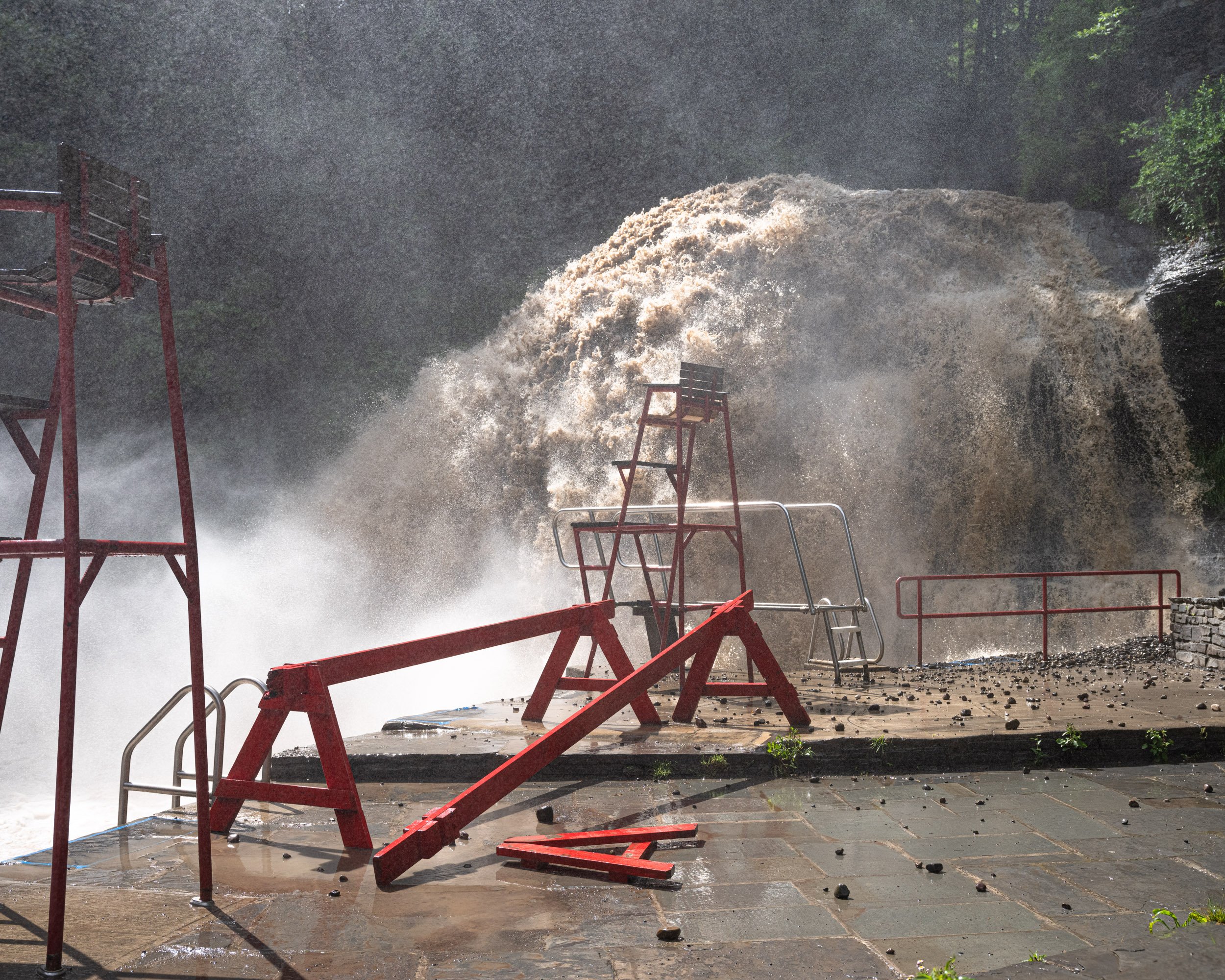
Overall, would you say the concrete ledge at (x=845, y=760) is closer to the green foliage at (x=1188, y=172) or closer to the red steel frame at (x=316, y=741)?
the red steel frame at (x=316, y=741)

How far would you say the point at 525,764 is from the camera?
451cm

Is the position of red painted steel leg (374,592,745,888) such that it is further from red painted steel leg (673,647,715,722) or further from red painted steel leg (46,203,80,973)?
red painted steel leg (46,203,80,973)

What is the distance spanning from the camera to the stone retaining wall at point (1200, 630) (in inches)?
387

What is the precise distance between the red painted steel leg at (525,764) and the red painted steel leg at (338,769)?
0.24m

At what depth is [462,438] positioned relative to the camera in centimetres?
1878

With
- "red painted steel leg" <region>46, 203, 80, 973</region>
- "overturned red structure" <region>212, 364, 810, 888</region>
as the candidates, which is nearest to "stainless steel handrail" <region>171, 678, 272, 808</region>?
"overturned red structure" <region>212, 364, 810, 888</region>

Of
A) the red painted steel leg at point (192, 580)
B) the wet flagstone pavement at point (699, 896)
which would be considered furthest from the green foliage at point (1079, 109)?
the red painted steel leg at point (192, 580)

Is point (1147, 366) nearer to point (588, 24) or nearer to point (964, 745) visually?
point (964, 745)

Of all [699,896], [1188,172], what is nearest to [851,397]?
[1188,172]

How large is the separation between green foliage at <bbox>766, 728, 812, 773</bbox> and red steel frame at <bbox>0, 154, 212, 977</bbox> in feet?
11.1

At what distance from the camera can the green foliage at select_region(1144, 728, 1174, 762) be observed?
6184 mm

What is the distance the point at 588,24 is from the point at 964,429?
2195 centimetres

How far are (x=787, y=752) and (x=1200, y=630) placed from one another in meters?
6.69

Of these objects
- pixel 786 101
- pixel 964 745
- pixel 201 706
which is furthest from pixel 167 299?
pixel 786 101
